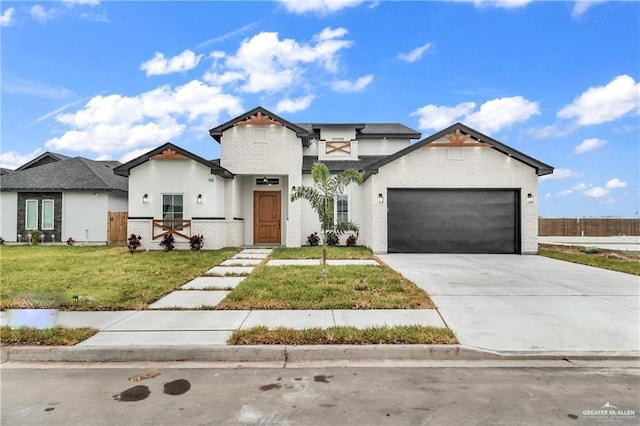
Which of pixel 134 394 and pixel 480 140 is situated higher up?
pixel 480 140

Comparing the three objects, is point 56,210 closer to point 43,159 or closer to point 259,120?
point 43,159

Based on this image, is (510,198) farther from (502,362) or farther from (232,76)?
(232,76)

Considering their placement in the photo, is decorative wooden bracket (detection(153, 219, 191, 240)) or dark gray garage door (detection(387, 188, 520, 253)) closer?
dark gray garage door (detection(387, 188, 520, 253))

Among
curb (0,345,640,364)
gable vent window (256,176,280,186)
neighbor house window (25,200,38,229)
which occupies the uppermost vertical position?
gable vent window (256,176,280,186)

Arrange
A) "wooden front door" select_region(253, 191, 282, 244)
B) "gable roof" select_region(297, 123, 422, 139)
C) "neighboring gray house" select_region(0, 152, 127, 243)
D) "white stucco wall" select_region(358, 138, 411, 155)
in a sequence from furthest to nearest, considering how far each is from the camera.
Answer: "white stucco wall" select_region(358, 138, 411, 155) < "gable roof" select_region(297, 123, 422, 139) < "neighboring gray house" select_region(0, 152, 127, 243) < "wooden front door" select_region(253, 191, 282, 244)

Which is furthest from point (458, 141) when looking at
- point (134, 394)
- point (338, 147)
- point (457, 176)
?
point (134, 394)

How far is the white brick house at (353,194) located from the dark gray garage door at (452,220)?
4 centimetres

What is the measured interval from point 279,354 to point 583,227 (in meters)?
34.2

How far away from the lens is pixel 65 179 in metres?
19.1

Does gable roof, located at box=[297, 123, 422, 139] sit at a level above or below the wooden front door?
above

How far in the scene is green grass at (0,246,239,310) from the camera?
258 inches

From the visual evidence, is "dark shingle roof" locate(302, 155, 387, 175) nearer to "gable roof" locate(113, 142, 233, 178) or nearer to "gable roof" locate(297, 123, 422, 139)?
"gable roof" locate(297, 123, 422, 139)

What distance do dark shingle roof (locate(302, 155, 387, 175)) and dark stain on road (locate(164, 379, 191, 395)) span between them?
1320 centimetres

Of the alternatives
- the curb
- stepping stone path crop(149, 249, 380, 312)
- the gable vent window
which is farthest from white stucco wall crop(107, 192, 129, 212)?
the curb
